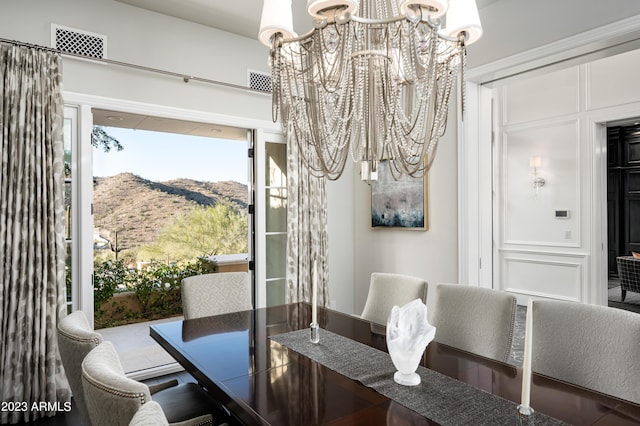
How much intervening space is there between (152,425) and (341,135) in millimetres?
1424

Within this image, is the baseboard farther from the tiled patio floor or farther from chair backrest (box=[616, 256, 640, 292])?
chair backrest (box=[616, 256, 640, 292])

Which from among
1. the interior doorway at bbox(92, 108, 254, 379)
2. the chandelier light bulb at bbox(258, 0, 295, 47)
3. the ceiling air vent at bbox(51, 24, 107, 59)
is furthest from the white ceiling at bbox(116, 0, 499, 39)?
the interior doorway at bbox(92, 108, 254, 379)

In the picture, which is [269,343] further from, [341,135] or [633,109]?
[633,109]

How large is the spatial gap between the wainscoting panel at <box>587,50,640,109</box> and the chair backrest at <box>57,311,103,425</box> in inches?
224

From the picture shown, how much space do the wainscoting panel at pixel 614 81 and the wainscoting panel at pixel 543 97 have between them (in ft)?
0.52

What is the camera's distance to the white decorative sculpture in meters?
1.52

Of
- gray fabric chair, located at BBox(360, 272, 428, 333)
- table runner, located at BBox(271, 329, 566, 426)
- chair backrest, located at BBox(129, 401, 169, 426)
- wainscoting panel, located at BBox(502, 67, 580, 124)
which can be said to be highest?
wainscoting panel, located at BBox(502, 67, 580, 124)

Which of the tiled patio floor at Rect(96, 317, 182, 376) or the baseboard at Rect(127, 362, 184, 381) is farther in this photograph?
the tiled patio floor at Rect(96, 317, 182, 376)

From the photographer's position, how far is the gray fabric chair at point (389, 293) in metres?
2.54

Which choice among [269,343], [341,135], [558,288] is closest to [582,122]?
[558,288]

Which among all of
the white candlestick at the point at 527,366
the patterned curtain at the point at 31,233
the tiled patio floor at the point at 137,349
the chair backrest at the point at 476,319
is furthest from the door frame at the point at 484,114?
the patterned curtain at the point at 31,233

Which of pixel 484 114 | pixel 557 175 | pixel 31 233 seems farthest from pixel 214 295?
Answer: pixel 557 175

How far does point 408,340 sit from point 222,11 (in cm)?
306

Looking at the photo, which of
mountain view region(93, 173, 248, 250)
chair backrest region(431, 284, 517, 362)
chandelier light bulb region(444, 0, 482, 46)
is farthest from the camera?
mountain view region(93, 173, 248, 250)
